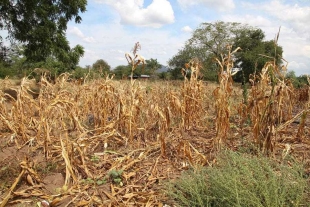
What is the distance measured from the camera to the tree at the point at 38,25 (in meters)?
11.1

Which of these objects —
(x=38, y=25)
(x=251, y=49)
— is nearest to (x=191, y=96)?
(x=38, y=25)

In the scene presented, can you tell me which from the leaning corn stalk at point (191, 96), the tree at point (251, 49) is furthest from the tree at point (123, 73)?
the tree at point (251, 49)

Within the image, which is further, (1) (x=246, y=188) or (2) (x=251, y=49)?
(2) (x=251, y=49)

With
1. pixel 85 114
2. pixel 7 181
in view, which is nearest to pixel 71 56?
pixel 85 114

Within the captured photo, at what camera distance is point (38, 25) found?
11.4 m

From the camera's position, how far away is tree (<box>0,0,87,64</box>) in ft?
36.5

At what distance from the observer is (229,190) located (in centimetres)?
185

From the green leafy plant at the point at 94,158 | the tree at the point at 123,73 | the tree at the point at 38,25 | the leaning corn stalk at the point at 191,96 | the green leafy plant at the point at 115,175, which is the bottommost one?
the green leafy plant at the point at 115,175

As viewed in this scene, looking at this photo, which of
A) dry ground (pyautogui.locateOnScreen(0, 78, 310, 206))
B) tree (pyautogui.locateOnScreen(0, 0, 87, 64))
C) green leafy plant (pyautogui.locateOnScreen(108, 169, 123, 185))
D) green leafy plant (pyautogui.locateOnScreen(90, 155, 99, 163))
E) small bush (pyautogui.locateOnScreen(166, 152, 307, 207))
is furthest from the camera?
tree (pyautogui.locateOnScreen(0, 0, 87, 64))

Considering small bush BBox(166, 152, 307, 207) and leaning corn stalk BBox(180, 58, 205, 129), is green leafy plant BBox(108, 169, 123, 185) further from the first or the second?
leaning corn stalk BBox(180, 58, 205, 129)

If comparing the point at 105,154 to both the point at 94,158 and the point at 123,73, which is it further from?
the point at 123,73

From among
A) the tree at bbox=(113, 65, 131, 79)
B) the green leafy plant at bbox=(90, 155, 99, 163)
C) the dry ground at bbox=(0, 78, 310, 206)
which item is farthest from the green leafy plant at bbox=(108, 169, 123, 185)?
the tree at bbox=(113, 65, 131, 79)

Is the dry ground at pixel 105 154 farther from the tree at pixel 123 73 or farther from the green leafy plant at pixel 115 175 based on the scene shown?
the tree at pixel 123 73

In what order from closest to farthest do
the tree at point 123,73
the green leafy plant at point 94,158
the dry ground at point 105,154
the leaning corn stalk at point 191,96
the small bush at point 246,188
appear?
the small bush at point 246,188, the dry ground at point 105,154, the green leafy plant at point 94,158, the leaning corn stalk at point 191,96, the tree at point 123,73
